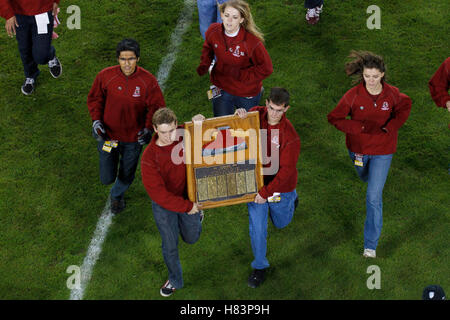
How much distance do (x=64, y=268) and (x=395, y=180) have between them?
3502 millimetres

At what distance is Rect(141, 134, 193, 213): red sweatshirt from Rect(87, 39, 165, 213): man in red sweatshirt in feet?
2.36

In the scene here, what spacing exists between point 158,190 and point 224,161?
0.60 m

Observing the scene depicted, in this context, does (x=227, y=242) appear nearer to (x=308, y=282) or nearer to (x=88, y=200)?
(x=308, y=282)

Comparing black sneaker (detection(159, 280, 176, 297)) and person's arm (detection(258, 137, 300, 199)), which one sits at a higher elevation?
person's arm (detection(258, 137, 300, 199))

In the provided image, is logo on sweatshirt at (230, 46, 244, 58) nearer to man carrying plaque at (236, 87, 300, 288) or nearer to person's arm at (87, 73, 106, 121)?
man carrying plaque at (236, 87, 300, 288)

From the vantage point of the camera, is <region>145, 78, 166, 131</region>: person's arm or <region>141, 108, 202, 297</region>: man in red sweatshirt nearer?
<region>141, 108, 202, 297</region>: man in red sweatshirt

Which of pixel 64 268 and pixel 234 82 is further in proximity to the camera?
pixel 234 82

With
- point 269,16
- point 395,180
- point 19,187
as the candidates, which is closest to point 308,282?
point 395,180

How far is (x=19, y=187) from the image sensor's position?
6.84 meters

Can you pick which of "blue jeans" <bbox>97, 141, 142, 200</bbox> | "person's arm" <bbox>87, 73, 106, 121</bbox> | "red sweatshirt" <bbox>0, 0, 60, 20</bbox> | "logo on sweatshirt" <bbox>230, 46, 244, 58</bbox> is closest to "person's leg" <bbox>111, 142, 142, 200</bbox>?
"blue jeans" <bbox>97, 141, 142, 200</bbox>

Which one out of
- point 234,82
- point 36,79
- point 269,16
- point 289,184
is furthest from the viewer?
point 269,16

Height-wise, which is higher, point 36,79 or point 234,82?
point 234,82

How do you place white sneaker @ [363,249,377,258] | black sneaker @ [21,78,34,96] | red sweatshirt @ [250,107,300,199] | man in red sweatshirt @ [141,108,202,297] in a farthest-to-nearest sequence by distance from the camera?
black sneaker @ [21,78,34,96] → white sneaker @ [363,249,377,258] → red sweatshirt @ [250,107,300,199] → man in red sweatshirt @ [141,108,202,297]

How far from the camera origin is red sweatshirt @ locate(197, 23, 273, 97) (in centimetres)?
641
